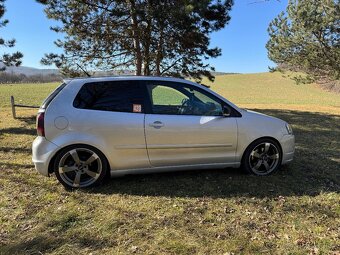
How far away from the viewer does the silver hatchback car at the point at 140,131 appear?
4789 mm

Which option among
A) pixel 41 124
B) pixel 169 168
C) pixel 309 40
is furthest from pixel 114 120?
pixel 309 40

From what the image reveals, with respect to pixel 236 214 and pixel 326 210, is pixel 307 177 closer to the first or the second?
pixel 326 210

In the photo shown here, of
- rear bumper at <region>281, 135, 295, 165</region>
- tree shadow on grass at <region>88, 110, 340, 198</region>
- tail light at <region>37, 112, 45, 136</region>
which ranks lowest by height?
tree shadow on grass at <region>88, 110, 340, 198</region>

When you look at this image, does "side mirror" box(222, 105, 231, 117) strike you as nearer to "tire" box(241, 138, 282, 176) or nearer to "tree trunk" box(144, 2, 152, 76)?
"tire" box(241, 138, 282, 176)

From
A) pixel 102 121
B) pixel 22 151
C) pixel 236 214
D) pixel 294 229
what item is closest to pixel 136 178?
pixel 102 121

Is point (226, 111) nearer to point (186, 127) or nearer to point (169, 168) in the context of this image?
point (186, 127)

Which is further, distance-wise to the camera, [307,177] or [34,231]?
[307,177]

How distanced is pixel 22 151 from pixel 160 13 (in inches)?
252

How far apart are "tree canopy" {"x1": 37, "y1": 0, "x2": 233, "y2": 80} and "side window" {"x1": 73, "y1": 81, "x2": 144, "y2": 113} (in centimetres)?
687

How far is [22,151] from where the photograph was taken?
303 inches

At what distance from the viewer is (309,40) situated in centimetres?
1602

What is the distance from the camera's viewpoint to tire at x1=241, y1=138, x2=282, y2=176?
5410 millimetres

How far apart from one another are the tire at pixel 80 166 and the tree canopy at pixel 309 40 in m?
12.0

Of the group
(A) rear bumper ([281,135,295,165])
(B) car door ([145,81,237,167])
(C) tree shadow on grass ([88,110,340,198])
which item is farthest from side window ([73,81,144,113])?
(A) rear bumper ([281,135,295,165])
